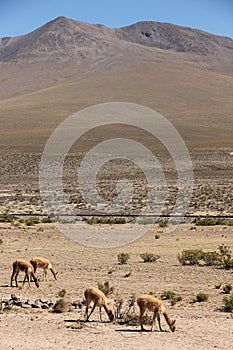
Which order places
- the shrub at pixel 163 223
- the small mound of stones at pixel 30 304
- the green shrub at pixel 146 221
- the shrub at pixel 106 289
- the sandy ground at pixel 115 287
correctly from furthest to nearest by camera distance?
the green shrub at pixel 146 221, the shrub at pixel 163 223, the shrub at pixel 106 289, the small mound of stones at pixel 30 304, the sandy ground at pixel 115 287

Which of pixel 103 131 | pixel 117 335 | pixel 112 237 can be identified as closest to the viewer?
pixel 117 335

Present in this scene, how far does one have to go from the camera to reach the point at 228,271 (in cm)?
1758

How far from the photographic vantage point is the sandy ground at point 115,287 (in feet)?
34.7

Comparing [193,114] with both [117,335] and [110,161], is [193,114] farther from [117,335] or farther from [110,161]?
[117,335]

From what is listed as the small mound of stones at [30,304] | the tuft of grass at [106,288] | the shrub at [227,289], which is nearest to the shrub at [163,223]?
the shrub at [227,289]

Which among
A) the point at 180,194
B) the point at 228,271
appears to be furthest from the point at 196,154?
the point at 228,271

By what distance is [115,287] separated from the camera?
50.3ft

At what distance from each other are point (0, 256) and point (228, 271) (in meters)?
7.80

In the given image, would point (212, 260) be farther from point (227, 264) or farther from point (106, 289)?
point (106, 289)

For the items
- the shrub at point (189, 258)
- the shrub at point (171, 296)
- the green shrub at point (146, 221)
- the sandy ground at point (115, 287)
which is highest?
the green shrub at point (146, 221)

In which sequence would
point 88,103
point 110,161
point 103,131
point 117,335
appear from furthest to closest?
point 88,103, point 103,131, point 110,161, point 117,335

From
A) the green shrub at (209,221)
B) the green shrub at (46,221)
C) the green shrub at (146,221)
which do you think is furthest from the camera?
the green shrub at (46,221)

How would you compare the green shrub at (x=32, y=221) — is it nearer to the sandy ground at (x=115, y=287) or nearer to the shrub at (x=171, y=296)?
the sandy ground at (x=115, y=287)

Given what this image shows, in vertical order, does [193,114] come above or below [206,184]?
above
